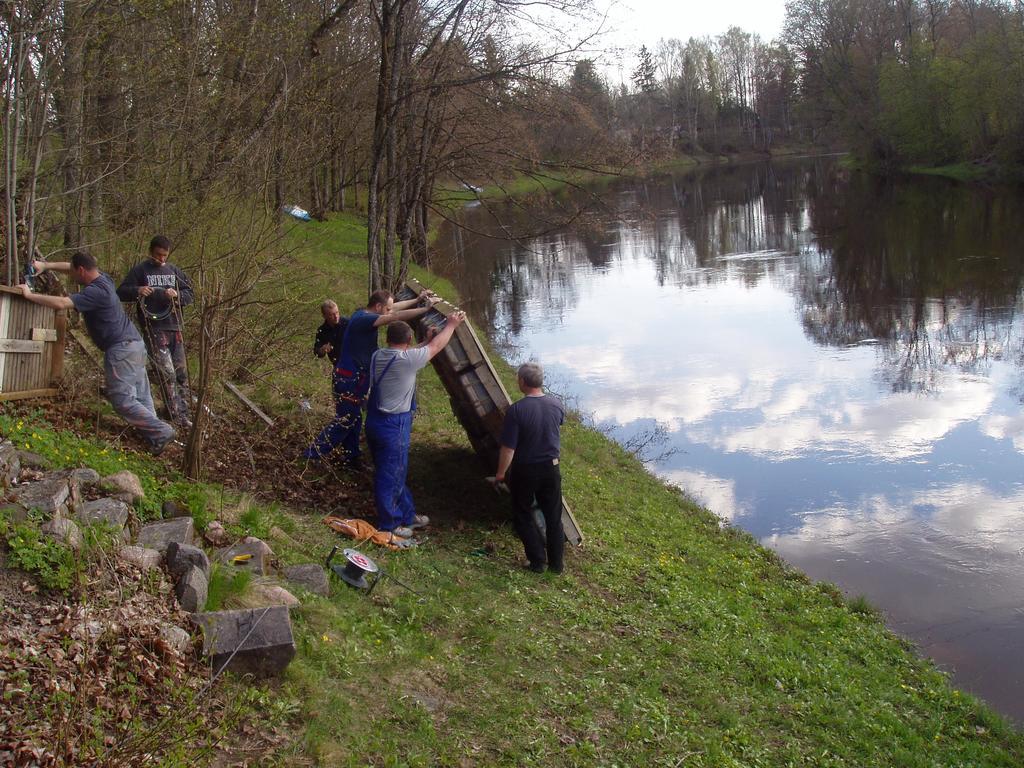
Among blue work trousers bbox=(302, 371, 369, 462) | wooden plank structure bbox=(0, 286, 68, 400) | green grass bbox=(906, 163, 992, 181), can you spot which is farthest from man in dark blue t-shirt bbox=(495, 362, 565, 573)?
green grass bbox=(906, 163, 992, 181)

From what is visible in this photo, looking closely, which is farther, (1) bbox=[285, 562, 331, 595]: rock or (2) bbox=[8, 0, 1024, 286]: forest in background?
(2) bbox=[8, 0, 1024, 286]: forest in background

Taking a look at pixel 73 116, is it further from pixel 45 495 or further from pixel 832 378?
pixel 832 378

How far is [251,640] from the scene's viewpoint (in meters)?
5.39

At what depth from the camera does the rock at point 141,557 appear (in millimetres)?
5844

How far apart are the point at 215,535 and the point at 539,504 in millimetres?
2924

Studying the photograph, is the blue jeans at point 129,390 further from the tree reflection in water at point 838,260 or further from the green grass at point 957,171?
the green grass at point 957,171

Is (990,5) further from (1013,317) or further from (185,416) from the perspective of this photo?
(185,416)

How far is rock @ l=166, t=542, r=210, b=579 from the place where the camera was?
6.01m

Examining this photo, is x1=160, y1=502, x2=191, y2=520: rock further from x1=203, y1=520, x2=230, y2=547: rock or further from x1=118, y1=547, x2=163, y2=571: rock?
x1=118, y1=547, x2=163, y2=571: rock

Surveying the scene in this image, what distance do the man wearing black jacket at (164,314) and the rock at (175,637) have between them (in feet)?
14.0

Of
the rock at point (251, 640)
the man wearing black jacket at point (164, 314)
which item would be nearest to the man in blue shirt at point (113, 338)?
the man wearing black jacket at point (164, 314)

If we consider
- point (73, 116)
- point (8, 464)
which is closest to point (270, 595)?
point (8, 464)

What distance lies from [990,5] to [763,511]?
79.6 meters

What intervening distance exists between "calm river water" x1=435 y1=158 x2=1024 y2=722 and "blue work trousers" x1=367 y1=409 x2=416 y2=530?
5.54m
